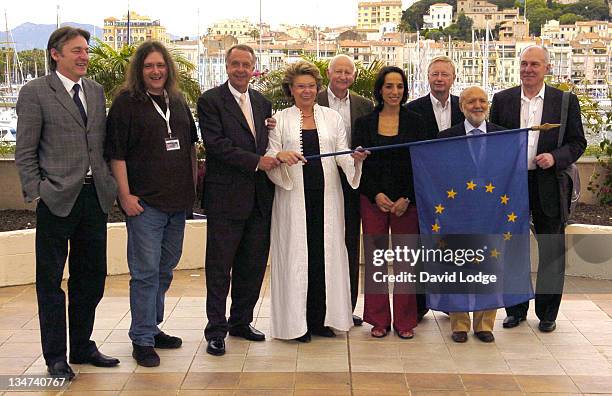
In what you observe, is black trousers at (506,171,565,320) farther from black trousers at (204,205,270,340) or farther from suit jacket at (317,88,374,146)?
black trousers at (204,205,270,340)

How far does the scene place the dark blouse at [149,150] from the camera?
5355mm

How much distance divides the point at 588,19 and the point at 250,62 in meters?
135

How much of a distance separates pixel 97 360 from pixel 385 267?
6.36ft

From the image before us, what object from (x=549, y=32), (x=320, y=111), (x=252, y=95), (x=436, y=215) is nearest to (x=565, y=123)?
(x=436, y=215)

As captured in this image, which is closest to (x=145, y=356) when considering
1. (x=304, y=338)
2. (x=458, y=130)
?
(x=304, y=338)

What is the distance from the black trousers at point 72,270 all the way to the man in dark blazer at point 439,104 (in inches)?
88.2

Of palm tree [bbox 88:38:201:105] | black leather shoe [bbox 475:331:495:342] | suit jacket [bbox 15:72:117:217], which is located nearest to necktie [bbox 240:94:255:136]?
suit jacket [bbox 15:72:117:217]

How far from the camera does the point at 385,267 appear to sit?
6.29 m

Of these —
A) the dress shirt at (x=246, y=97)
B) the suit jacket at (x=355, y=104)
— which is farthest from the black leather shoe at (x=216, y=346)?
the suit jacket at (x=355, y=104)

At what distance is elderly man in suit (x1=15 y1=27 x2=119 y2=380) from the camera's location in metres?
5.05

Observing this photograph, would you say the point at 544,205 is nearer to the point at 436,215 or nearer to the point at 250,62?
the point at 436,215

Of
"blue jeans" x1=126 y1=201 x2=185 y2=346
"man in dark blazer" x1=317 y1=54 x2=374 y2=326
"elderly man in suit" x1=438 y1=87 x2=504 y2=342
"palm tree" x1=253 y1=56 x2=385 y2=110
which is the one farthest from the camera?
"palm tree" x1=253 y1=56 x2=385 y2=110

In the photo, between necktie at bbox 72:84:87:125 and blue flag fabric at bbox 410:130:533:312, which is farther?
blue flag fabric at bbox 410:130:533:312

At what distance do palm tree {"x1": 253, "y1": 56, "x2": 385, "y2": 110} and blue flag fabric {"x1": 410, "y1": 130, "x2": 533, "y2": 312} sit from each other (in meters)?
4.59
